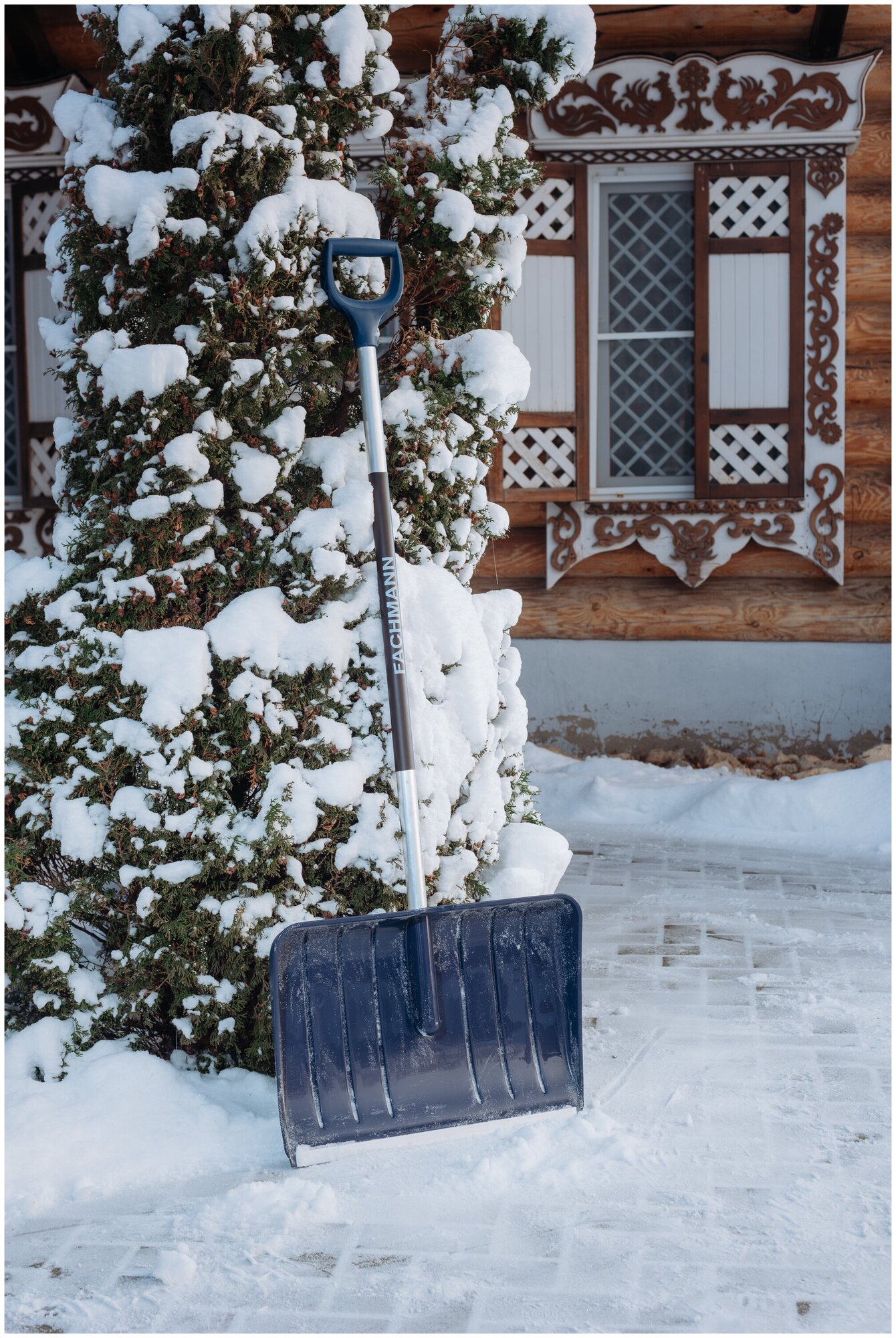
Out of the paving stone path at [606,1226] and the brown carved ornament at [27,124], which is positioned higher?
the brown carved ornament at [27,124]

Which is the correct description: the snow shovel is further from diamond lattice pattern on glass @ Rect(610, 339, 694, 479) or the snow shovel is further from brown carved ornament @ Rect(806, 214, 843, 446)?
brown carved ornament @ Rect(806, 214, 843, 446)

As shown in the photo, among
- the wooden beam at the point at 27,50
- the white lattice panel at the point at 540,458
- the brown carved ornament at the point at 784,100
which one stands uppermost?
the wooden beam at the point at 27,50

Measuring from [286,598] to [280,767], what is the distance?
0.39 m

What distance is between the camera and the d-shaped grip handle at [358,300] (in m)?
2.70

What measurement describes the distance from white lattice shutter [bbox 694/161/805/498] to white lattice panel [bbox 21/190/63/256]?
346cm

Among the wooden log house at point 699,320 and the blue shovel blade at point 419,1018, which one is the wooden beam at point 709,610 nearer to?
the wooden log house at point 699,320

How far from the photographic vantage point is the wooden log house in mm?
6000

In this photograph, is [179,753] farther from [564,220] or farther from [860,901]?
[564,220]

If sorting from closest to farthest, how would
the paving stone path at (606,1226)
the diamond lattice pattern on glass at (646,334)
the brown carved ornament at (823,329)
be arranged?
1. the paving stone path at (606,1226)
2. the brown carved ornament at (823,329)
3. the diamond lattice pattern on glass at (646,334)

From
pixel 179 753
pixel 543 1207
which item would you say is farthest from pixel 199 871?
pixel 543 1207

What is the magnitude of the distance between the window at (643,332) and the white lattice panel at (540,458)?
0.17 meters

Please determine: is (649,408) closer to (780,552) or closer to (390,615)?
(780,552)

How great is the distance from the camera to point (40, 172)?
21.2 feet

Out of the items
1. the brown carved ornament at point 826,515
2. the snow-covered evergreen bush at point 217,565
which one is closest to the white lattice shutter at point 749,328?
the brown carved ornament at point 826,515
